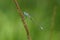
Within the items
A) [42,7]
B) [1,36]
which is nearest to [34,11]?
[42,7]

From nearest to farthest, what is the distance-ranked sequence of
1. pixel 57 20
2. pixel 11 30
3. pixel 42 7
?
pixel 11 30
pixel 57 20
pixel 42 7

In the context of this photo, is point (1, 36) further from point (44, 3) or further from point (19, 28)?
point (44, 3)

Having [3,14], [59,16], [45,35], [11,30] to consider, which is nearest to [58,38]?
[45,35]

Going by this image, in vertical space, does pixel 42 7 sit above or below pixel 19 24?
above

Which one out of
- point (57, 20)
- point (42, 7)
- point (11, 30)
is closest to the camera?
point (11, 30)

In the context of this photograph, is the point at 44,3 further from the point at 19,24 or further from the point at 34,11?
the point at 19,24

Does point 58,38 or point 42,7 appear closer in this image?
point 58,38

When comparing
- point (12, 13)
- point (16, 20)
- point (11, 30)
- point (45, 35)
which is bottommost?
point (45, 35)
